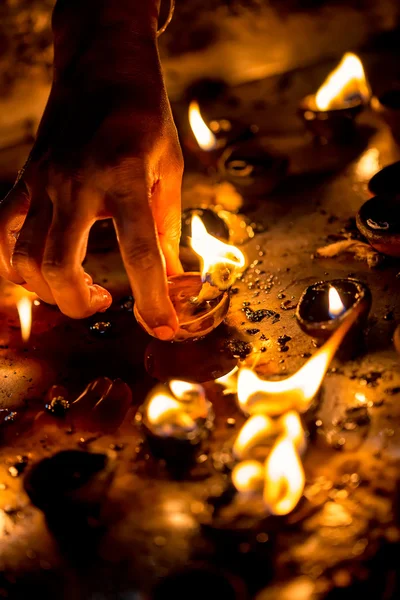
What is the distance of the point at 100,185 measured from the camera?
217 cm

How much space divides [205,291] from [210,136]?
3.99 feet

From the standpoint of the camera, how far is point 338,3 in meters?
4.41

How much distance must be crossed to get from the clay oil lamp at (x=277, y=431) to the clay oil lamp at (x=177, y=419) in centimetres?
12

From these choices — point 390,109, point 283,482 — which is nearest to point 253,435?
point 283,482

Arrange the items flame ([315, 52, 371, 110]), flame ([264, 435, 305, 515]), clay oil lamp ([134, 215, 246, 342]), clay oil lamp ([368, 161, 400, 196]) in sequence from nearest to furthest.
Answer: flame ([264, 435, 305, 515])
clay oil lamp ([134, 215, 246, 342])
clay oil lamp ([368, 161, 400, 196])
flame ([315, 52, 371, 110])

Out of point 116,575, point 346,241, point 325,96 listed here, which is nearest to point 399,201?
point 346,241

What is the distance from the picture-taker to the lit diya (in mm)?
2154

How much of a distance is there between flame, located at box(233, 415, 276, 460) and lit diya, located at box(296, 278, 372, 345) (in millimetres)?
371

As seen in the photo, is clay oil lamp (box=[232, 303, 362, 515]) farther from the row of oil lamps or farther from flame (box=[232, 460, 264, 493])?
the row of oil lamps

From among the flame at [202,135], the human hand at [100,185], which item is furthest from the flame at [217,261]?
the flame at [202,135]

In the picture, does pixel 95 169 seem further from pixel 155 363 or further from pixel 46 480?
pixel 46 480

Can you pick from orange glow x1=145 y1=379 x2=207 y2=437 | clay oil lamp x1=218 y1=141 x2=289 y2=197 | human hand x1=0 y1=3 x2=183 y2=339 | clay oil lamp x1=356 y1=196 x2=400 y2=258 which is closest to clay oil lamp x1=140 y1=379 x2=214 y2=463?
orange glow x1=145 y1=379 x2=207 y2=437

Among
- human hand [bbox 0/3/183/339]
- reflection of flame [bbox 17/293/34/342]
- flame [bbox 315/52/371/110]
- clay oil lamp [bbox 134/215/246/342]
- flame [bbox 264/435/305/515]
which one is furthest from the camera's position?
flame [bbox 315/52/371/110]

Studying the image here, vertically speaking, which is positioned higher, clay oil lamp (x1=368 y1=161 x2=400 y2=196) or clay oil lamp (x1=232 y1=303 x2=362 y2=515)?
clay oil lamp (x1=232 y1=303 x2=362 y2=515)
